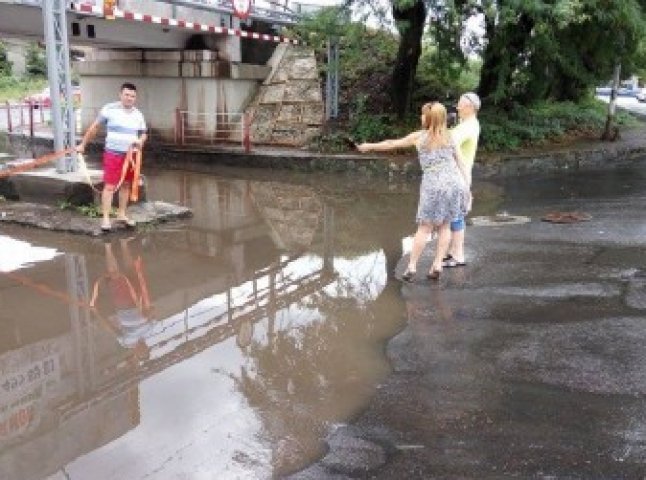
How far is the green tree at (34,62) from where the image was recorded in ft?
162

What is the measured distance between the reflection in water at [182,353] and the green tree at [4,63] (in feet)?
146

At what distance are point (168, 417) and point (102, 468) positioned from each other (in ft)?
1.94

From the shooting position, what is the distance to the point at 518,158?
14695mm

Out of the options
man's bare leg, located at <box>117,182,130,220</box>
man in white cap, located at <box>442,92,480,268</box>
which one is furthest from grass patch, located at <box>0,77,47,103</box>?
man in white cap, located at <box>442,92,480,268</box>

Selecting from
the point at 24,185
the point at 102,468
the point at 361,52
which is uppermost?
the point at 361,52

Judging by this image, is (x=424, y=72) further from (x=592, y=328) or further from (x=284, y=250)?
(x=592, y=328)

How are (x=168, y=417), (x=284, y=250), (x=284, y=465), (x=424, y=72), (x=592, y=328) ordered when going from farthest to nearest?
(x=424, y=72) → (x=284, y=250) → (x=592, y=328) → (x=168, y=417) → (x=284, y=465)

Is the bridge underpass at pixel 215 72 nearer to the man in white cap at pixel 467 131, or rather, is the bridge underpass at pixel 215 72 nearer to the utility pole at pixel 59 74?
the utility pole at pixel 59 74

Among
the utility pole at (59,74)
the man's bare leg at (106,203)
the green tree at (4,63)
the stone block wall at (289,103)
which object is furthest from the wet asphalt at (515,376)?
the green tree at (4,63)

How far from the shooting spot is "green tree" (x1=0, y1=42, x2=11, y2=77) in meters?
47.7

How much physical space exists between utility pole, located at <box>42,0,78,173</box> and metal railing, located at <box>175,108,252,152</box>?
7.94 meters

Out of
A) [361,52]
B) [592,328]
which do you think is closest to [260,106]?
[361,52]

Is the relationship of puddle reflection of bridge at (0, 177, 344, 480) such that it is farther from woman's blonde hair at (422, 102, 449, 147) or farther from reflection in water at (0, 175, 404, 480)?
woman's blonde hair at (422, 102, 449, 147)

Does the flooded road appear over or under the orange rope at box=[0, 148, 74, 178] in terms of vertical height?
under
